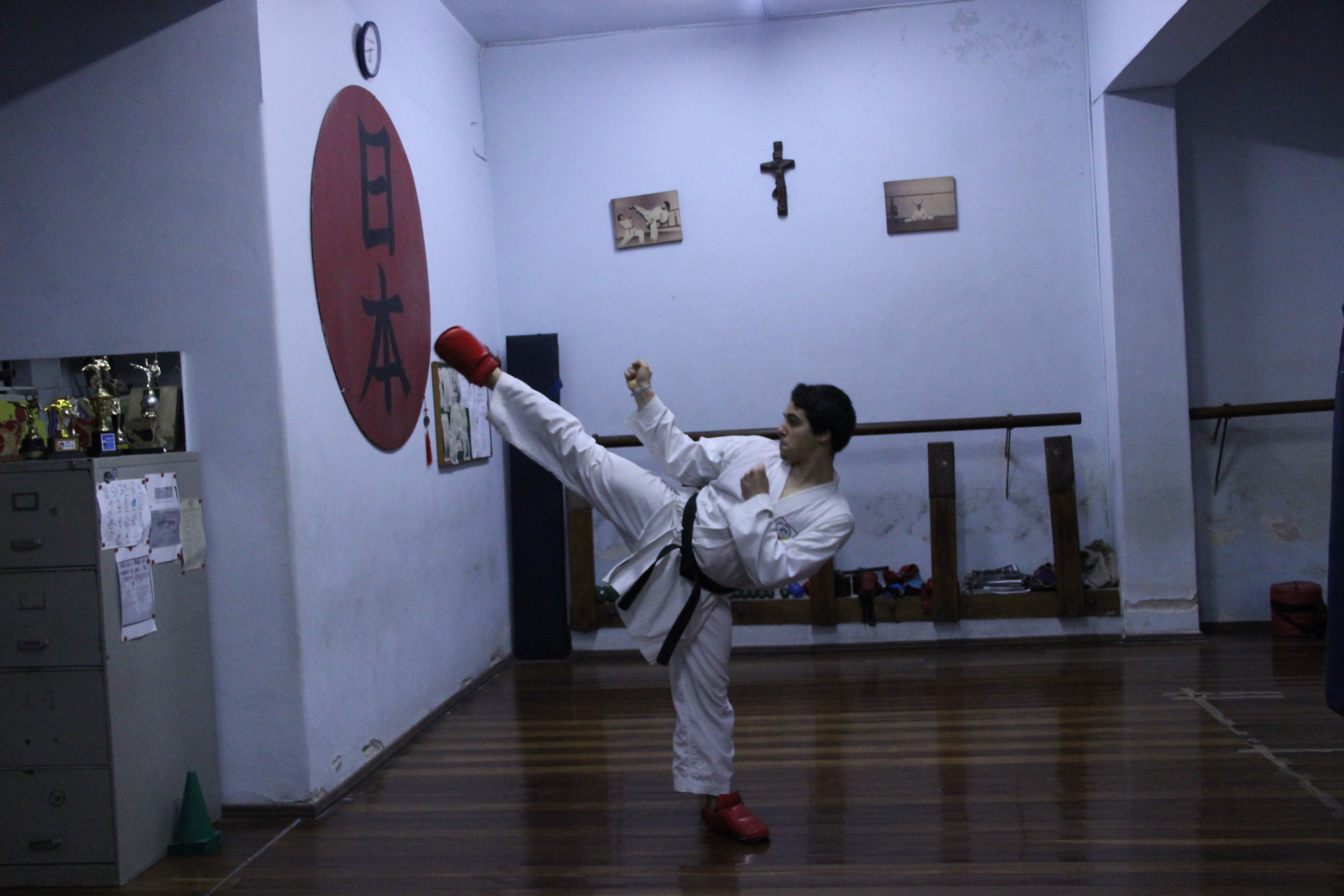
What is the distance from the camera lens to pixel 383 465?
364 cm

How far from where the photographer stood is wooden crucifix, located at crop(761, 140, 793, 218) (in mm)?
4980

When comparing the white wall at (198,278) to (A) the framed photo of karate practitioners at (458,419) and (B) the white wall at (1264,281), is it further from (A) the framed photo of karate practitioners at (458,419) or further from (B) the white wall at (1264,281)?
(B) the white wall at (1264,281)

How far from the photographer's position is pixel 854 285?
197 inches

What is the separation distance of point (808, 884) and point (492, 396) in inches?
60.0

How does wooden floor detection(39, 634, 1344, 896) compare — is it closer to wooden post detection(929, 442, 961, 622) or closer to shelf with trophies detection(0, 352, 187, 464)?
wooden post detection(929, 442, 961, 622)

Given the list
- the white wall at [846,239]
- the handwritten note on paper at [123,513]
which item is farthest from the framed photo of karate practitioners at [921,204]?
the handwritten note on paper at [123,513]

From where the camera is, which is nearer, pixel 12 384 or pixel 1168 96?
pixel 12 384

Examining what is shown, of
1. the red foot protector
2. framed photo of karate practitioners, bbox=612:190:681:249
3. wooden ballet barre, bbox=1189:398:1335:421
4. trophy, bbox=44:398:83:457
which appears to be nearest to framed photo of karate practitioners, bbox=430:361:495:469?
framed photo of karate practitioners, bbox=612:190:681:249

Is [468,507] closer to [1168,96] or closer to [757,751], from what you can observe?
[757,751]

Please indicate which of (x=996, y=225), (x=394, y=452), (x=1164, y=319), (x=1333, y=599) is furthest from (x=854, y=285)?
(x=1333, y=599)

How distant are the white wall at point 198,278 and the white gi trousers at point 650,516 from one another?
74 centimetres

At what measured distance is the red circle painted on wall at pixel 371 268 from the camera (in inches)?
129

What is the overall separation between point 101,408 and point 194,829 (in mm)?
1187

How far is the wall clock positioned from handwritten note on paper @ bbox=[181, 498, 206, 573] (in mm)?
1695
